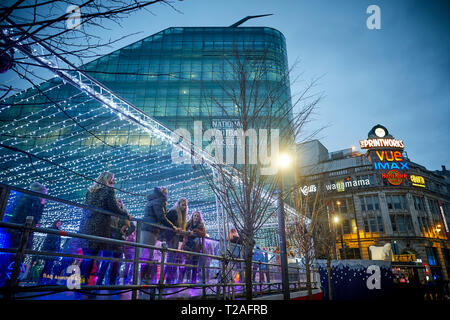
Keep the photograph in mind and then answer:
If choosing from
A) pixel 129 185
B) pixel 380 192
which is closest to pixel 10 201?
pixel 129 185

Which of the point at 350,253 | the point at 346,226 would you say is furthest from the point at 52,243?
the point at 346,226

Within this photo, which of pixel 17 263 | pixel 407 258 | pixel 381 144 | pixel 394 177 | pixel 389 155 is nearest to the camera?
pixel 17 263

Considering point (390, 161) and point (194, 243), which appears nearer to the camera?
point (194, 243)

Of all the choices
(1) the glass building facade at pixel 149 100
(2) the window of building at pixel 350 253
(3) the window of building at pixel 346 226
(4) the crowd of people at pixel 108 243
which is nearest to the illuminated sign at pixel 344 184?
(3) the window of building at pixel 346 226

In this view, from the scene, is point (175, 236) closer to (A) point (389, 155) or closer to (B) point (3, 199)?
(B) point (3, 199)

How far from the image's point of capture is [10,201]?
2775 millimetres

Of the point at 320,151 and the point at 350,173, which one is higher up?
the point at 320,151

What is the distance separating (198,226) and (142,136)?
33.4m

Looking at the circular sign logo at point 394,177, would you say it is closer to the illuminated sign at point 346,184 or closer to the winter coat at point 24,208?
the illuminated sign at point 346,184

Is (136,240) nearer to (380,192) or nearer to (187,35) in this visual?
(380,192)

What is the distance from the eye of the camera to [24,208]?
10.6 ft

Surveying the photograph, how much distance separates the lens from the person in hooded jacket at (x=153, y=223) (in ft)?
14.3

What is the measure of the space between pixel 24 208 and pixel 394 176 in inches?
1809

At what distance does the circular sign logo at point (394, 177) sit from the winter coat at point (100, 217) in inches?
1725
